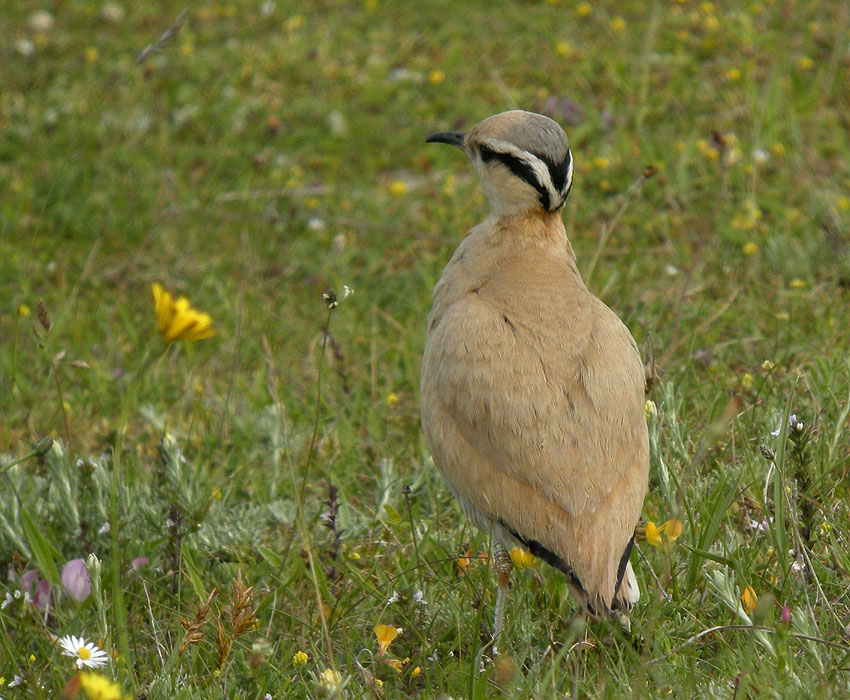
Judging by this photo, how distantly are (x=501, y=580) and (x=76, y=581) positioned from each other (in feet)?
5.71

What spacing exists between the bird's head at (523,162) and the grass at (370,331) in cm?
75

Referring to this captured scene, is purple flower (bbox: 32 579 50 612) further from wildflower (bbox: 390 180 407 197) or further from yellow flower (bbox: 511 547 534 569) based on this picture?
wildflower (bbox: 390 180 407 197)

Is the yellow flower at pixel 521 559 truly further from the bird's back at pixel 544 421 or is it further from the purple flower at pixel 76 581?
the purple flower at pixel 76 581

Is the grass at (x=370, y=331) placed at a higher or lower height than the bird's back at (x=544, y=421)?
lower

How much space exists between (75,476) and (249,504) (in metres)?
0.78

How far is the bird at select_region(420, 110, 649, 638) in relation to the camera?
3.93m

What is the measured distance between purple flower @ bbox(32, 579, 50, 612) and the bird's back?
1.65m

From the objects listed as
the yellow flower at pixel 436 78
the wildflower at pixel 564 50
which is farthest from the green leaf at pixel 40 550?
the wildflower at pixel 564 50

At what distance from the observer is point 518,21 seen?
9.70m

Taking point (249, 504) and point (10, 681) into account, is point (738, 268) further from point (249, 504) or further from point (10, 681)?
point (10, 681)

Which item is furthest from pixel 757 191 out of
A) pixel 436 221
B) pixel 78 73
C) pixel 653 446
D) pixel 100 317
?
pixel 78 73

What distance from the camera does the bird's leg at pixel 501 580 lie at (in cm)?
407

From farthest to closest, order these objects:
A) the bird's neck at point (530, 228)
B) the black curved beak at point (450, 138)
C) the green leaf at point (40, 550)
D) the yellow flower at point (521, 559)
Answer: the black curved beak at point (450, 138)
the bird's neck at point (530, 228)
the green leaf at point (40, 550)
the yellow flower at point (521, 559)

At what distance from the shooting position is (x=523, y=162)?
4.99 m
